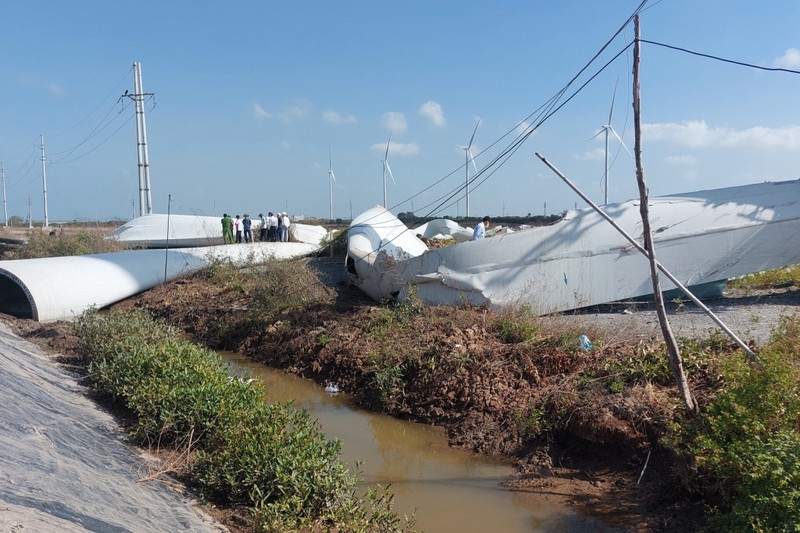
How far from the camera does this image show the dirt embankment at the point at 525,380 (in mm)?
6188

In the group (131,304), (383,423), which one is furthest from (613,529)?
(131,304)

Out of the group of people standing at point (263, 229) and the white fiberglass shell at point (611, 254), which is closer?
the white fiberglass shell at point (611, 254)

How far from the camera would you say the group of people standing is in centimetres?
2494

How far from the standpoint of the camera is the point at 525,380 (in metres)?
7.95

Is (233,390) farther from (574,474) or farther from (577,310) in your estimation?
(577,310)

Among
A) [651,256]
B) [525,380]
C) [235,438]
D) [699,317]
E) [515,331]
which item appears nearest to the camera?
[235,438]

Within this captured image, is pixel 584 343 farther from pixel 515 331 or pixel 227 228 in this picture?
pixel 227 228

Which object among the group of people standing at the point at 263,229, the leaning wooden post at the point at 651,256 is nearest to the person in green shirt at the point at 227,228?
the group of people standing at the point at 263,229

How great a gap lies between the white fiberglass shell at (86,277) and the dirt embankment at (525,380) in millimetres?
1657

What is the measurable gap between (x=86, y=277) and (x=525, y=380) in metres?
11.4

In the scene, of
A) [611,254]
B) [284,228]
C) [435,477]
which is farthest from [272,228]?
[435,477]

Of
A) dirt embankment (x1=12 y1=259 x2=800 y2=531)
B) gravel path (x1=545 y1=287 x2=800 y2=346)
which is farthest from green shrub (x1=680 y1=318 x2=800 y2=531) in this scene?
gravel path (x1=545 y1=287 x2=800 y2=346)

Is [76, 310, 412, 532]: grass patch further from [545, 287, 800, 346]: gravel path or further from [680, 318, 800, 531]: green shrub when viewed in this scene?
[545, 287, 800, 346]: gravel path

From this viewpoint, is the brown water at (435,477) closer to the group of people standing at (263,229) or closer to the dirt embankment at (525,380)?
the dirt embankment at (525,380)
